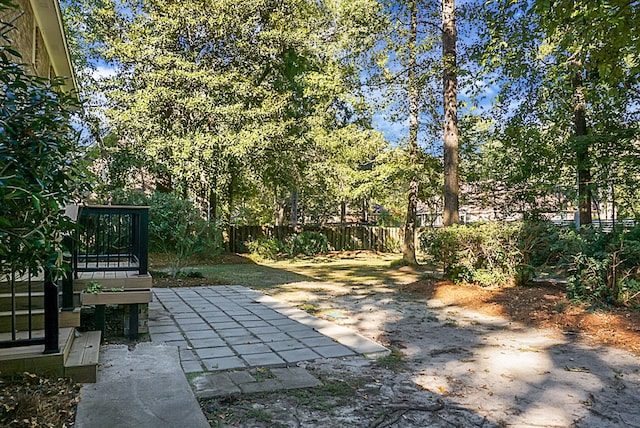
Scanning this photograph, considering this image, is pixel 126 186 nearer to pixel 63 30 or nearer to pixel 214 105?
pixel 214 105

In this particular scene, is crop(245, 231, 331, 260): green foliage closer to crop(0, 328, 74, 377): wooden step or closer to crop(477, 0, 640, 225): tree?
crop(477, 0, 640, 225): tree

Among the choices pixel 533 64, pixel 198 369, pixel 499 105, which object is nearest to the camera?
pixel 198 369

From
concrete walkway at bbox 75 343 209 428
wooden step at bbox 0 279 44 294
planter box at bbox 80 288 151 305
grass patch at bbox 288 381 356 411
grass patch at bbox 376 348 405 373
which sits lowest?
grass patch at bbox 376 348 405 373

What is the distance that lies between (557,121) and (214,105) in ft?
29.0

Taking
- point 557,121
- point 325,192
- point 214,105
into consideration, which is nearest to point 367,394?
point 557,121

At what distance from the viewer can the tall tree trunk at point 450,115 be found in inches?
337

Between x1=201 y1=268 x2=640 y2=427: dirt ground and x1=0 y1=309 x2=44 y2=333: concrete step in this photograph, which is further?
x1=0 y1=309 x2=44 y2=333: concrete step

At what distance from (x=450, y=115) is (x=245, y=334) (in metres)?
6.15

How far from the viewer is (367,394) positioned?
305cm

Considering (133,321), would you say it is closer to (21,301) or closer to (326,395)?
(21,301)

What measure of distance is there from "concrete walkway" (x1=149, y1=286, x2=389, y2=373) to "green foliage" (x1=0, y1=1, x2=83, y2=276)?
187cm

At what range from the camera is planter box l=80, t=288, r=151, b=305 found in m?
3.98

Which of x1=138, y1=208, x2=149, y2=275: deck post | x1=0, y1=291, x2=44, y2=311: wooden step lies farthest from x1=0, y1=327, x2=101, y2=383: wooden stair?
x1=138, y1=208, x2=149, y2=275: deck post

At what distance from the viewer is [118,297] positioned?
4.12 meters
